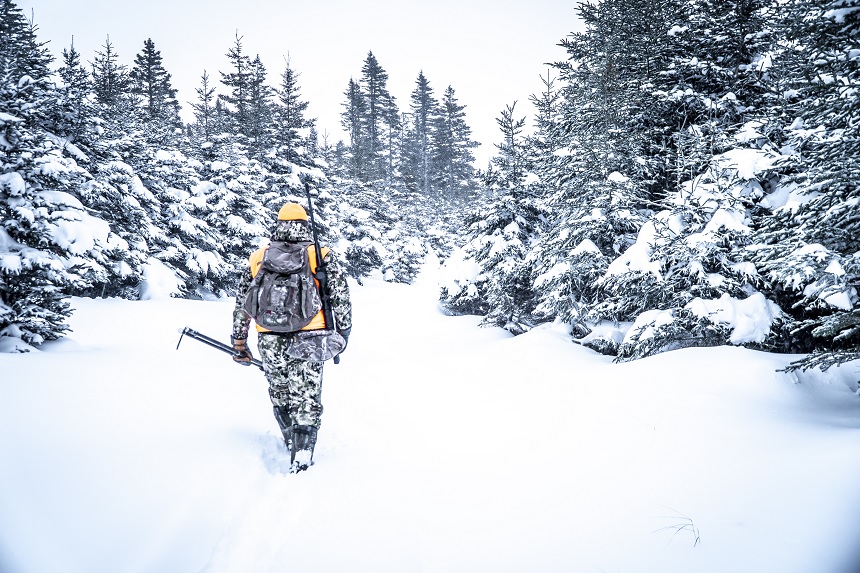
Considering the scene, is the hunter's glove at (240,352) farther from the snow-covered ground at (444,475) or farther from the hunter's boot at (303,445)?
the hunter's boot at (303,445)

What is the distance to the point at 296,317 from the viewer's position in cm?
441

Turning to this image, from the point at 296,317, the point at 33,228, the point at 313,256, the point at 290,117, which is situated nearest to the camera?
the point at 296,317

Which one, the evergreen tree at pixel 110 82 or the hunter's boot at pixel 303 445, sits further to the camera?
the evergreen tree at pixel 110 82

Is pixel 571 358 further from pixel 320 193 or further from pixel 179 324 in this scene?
pixel 320 193

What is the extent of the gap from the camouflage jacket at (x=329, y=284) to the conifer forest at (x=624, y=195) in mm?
4524

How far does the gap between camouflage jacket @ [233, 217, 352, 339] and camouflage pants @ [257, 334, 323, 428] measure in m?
0.45

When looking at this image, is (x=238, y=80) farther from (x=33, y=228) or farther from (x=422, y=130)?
(x=33, y=228)

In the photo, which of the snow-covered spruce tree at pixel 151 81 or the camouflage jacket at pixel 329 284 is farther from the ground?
the snow-covered spruce tree at pixel 151 81

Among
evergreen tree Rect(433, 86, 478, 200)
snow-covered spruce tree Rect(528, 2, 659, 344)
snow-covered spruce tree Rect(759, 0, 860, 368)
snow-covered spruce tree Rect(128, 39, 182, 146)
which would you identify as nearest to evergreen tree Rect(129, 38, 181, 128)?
snow-covered spruce tree Rect(128, 39, 182, 146)

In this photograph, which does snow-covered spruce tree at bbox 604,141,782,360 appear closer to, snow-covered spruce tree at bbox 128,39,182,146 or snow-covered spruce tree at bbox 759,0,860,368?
snow-covered spruce tree at bbox 759,0,860,368

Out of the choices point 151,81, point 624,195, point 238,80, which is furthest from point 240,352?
point 151,81

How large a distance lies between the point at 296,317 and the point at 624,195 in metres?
7.61

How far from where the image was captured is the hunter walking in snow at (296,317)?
4.39 metres

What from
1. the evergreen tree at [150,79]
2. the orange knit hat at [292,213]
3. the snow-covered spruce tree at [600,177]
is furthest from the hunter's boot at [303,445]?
the evergreen tree at [150,79]
